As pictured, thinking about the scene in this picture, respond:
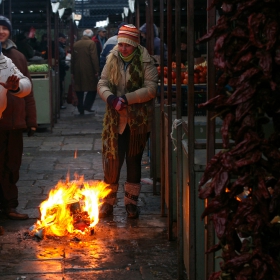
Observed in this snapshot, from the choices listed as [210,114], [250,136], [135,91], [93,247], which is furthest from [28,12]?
[250,136]

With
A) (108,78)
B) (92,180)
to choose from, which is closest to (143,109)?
(108,78)

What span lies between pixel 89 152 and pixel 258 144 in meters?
9.71

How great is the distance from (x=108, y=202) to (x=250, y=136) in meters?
5.09

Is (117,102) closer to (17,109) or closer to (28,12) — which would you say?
(17,109)

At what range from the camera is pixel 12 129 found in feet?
23.9

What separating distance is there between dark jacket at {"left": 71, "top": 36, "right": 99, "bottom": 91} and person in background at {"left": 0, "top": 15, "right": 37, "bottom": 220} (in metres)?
10.1

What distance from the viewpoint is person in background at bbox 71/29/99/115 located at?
1761 cm

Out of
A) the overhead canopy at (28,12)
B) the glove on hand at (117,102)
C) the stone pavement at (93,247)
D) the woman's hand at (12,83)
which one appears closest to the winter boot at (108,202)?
the stone pavement at (93,247)

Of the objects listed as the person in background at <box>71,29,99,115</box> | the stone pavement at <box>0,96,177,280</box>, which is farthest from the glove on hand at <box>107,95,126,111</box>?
the person in background at <box>71,29,99,115</box>

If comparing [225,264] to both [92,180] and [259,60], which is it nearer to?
[259,60]

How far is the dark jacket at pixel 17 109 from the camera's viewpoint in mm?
7184

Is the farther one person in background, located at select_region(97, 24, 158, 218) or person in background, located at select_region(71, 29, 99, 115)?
person in background, located at select_region(71, 29, 99, 115)

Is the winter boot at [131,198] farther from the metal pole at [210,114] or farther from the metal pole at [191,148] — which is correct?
the metal pole at [210,114]

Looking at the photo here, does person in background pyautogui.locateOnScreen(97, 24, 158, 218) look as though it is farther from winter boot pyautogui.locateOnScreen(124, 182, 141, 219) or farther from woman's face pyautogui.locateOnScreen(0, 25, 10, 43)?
woman's face pyautogui.locateOnScreen(0, 25, 10, 43)
